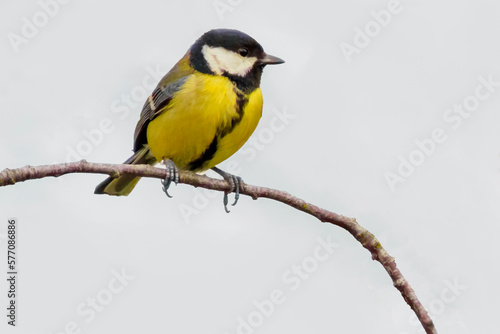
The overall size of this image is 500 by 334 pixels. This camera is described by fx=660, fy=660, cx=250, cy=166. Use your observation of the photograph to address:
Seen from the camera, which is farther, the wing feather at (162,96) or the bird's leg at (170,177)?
the wing feather at (162,96)

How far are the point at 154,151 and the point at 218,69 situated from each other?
80 centimetres

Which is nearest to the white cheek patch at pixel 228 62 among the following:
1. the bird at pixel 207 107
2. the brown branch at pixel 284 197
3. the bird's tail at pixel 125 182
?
the bird at pixel 207 107

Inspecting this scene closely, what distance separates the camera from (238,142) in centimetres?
489

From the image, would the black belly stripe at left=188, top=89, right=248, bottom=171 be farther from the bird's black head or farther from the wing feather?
the wing feather

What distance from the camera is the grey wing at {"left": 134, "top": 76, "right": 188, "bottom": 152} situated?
4.99 meters

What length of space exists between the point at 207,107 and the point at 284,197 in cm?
119

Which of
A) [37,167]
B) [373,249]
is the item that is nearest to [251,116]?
[373,249]

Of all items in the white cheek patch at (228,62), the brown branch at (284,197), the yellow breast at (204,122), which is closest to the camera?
the brown branch at (284,197)

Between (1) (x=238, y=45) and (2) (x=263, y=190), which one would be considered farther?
(1) (x=238, y=45)

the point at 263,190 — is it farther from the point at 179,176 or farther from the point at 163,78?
the point at 163,78

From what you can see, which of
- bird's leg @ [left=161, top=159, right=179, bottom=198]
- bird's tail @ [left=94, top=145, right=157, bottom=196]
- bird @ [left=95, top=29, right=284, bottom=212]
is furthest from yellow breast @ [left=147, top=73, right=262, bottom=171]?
bird's tail @ [left=94, top=145, right=157, bottom=196]

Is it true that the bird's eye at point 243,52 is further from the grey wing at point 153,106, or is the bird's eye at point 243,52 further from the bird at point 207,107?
the grey wing at point 153,106

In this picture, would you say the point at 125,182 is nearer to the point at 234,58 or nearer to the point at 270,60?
the point at 234,58

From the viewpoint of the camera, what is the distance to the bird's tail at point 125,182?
507 cm
